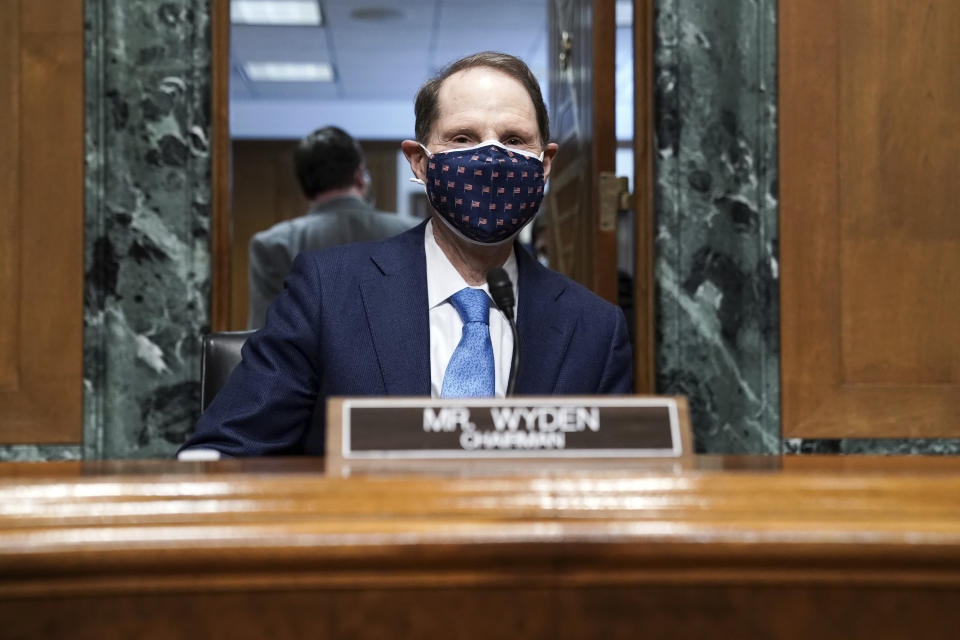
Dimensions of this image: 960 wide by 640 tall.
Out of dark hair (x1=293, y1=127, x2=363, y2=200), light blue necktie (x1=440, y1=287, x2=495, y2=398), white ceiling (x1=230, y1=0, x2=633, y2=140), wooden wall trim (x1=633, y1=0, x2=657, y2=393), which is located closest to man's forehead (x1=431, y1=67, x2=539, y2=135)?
light blue necktie (x1=440, y1=287, x2=495, y2=398)

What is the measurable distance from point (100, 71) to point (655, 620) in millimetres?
2163

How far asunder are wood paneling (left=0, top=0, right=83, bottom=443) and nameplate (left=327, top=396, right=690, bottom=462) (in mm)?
1843

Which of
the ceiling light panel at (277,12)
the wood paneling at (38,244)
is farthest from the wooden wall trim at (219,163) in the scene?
the ceiling light panel at (277,12)

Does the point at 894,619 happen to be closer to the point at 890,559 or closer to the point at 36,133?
the point at 890,559

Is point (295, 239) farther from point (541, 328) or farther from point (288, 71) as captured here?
point (288, 71)

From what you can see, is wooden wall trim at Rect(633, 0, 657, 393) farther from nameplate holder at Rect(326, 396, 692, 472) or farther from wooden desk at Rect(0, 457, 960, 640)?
wooden desk at Rect(0, 457, 960, 640)

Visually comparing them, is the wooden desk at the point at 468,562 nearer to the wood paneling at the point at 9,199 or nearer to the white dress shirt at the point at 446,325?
the white dress shirt at the point at 446,325

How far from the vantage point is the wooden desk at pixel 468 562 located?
1.23 ft

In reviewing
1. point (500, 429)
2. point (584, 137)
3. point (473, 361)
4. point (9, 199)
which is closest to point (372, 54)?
point (584, 137)

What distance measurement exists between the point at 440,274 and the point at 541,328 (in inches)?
6.9

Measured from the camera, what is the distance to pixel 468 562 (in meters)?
0.38

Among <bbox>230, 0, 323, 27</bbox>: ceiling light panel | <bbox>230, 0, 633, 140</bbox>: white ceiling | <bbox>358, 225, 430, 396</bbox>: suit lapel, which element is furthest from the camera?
<bbox>230, 0, 633, 140</bbox>: white ceiling

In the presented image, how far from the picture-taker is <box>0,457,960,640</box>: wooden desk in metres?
0.38

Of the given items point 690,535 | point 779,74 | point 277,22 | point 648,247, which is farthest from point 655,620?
point 277,22
